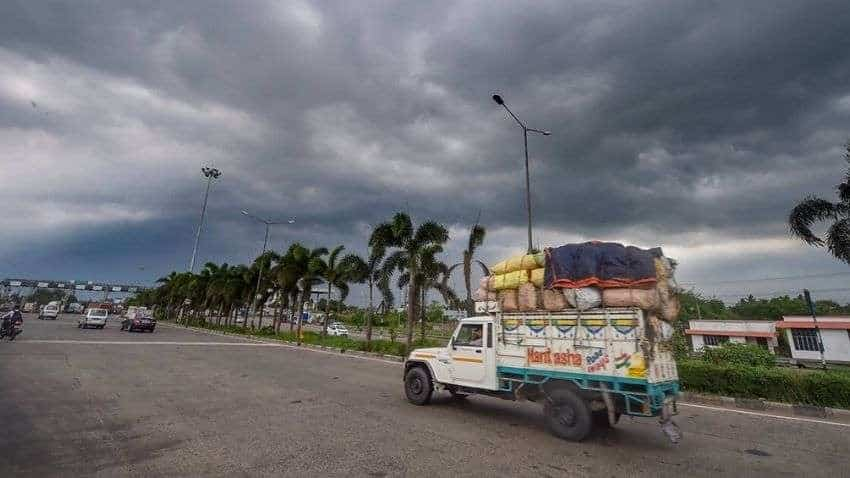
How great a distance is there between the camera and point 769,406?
34.3 feet

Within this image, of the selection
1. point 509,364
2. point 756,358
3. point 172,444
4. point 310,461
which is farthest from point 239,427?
point 756,358

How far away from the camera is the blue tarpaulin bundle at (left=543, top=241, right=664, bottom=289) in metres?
6.54

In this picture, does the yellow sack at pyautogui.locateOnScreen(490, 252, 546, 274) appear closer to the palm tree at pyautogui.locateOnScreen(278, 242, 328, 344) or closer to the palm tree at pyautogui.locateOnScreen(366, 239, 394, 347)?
the palm tree at pyautogui.locateOnScreen(366, 239, 394, 347)

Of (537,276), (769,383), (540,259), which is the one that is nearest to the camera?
(537,276)

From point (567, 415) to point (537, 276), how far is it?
2.45 m

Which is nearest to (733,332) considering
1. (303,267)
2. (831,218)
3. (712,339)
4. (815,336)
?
(712,339)

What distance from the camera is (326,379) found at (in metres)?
12.5

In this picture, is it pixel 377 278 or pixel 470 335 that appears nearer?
pixel 470 335

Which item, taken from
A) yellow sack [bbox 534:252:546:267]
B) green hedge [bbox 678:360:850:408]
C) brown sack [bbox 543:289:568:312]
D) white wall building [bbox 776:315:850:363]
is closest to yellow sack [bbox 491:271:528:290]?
yellow sack [bbox 534:252:546:267]

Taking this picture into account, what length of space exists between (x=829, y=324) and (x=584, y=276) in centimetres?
4061

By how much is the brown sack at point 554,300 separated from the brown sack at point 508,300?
0.64 metres

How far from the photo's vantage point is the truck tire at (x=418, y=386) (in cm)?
884

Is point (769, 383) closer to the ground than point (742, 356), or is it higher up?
closer to the ground

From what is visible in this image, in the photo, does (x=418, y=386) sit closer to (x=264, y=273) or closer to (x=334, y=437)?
(x=334, y=437)
